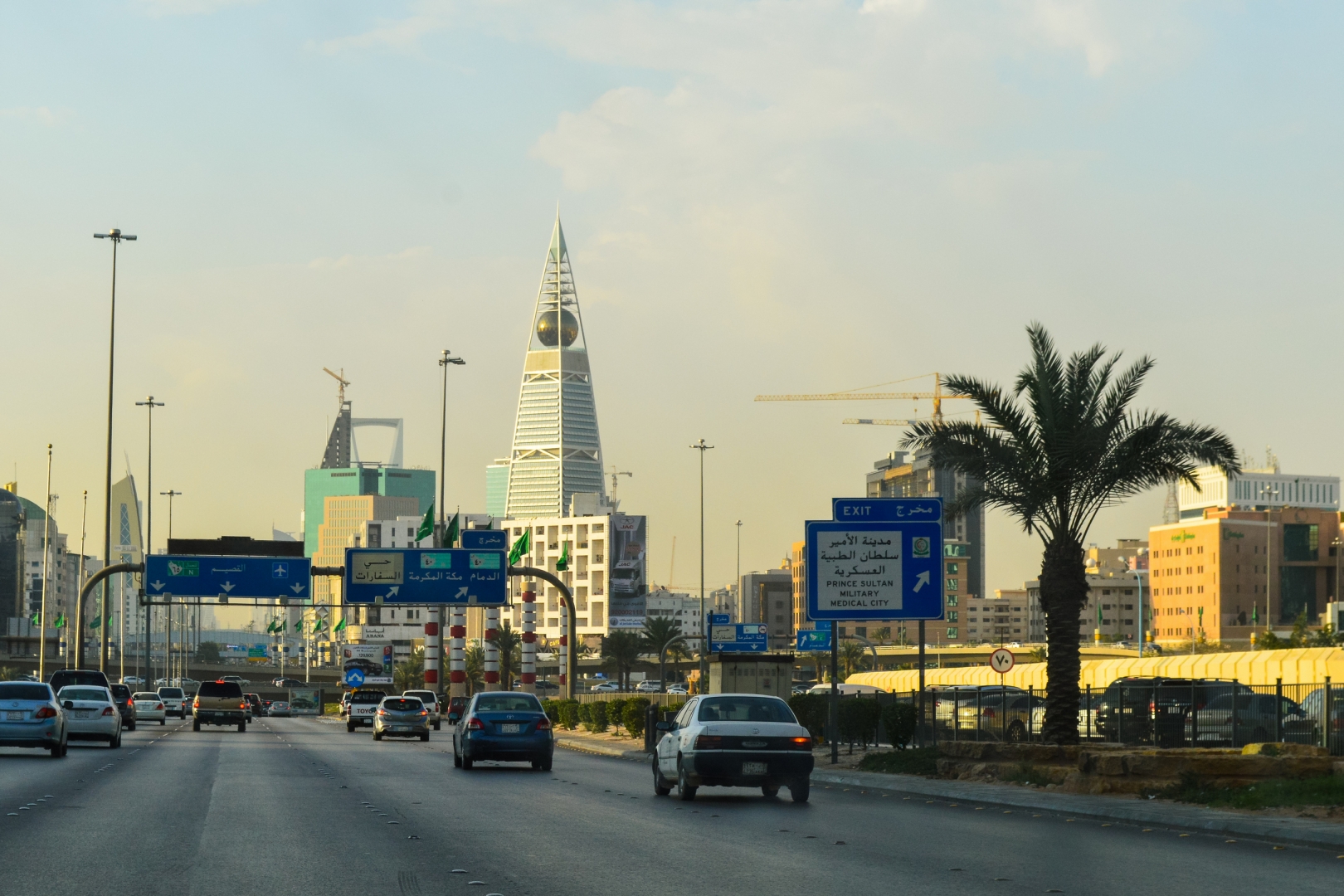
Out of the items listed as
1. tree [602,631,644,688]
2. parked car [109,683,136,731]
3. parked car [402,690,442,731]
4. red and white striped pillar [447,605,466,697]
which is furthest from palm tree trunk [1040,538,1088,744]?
tree [602,631,644,688]

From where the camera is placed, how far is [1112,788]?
917 inches

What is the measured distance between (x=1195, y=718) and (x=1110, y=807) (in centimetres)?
1340

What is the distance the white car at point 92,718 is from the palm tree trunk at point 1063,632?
75.4 ft

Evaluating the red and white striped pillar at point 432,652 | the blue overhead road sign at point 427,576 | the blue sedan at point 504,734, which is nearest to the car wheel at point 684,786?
the blue sedan at point 504,734

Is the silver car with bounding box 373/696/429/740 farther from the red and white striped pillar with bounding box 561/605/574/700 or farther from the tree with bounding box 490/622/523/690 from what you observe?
the tree with bounding box 490/622/523/690

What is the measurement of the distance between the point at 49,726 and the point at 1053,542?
19.9m

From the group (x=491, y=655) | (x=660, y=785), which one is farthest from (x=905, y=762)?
(x=491, y=655)

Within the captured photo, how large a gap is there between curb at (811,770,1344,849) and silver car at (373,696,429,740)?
24.2 metres

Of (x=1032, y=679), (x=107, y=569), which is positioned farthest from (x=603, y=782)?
(x=1032, y=679)

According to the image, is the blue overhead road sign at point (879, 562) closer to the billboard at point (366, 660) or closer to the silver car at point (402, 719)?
the silver car at point (402, 719)

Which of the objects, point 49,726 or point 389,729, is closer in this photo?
point 49,726

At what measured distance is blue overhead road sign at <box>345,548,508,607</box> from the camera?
58.7m

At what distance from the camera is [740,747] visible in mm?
22641

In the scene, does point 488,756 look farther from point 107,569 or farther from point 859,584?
point 107,569
